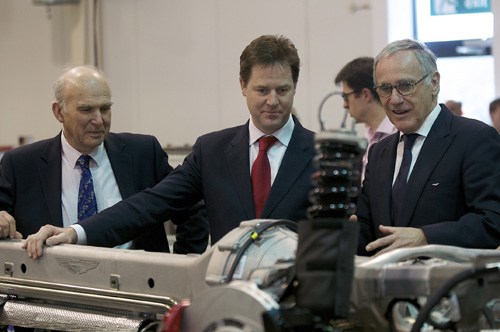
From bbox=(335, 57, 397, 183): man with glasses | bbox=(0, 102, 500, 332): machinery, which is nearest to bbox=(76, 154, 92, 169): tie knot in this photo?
bbox=(0, 102, 500, 332): machinery

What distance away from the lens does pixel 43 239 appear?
1917 millimetres

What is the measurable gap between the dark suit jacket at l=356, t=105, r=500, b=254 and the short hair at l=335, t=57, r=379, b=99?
1476mm

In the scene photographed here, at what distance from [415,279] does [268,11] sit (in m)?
4.98

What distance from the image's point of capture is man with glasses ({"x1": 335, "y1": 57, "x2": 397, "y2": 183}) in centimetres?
369

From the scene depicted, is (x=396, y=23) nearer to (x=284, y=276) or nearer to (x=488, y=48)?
(x=488, y=48)

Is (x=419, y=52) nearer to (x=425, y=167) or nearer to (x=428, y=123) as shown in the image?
(x=428, y=123)

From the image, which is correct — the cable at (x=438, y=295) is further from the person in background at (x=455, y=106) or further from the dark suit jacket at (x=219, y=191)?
the person in background at (x=455, y=106)

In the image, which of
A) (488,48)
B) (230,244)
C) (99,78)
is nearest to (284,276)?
(230,244)

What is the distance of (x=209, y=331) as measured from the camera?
50.0 inches

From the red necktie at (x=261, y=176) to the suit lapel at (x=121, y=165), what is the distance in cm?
62

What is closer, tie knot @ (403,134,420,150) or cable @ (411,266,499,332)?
cable @ (411,266,499,332)

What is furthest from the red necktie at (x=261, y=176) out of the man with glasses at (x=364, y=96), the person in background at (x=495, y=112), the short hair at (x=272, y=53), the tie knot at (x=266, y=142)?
the person in background at (x=495, y=112)

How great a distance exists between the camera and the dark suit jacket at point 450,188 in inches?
74.7

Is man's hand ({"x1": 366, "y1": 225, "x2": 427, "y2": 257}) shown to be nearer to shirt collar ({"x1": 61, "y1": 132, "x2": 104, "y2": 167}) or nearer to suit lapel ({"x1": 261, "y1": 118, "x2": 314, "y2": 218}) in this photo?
suit lapel ({"x1": 261, "y1": 118, "x2": 314, "y2": 218})
